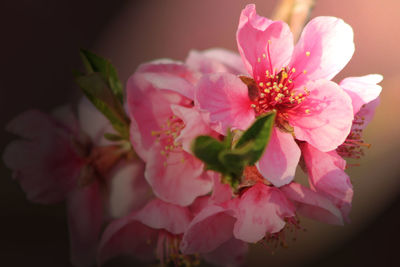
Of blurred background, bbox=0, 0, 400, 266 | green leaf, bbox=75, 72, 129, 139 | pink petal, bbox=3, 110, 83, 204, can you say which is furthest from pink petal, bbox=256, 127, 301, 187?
blurred background, bbox=0, 0, 400, 266

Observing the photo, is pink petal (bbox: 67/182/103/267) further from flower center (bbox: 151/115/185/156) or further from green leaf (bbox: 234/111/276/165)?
green leaf (bbox: 234/111/276/165)

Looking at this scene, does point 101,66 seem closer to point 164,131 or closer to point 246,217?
point 164,131

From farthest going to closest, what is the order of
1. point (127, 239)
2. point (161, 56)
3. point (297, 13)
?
point (161, 56) → point (297, 13) → point (127, 239)

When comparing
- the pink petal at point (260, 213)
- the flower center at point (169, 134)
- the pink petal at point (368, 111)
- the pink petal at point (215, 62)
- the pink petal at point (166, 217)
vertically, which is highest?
the pink petal at point (368, 111)

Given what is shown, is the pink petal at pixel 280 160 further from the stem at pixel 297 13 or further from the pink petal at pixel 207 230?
the stem at pixel 297 13

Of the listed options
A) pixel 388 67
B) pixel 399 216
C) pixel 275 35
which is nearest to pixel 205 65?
pixel 275 35

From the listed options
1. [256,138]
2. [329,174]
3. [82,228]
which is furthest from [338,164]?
[82,228]

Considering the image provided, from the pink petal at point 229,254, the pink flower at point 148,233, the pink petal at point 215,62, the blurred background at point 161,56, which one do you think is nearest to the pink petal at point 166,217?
the pink flower at point 148,233
